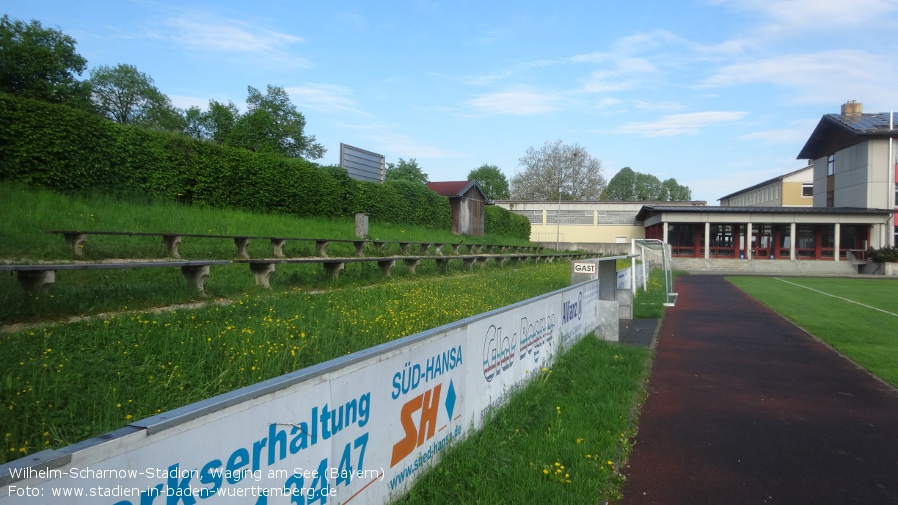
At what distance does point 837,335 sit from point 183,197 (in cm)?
1656

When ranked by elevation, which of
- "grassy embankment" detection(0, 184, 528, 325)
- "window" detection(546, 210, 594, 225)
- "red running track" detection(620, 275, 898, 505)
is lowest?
"red running track" detection(620, 275, 898, 505)

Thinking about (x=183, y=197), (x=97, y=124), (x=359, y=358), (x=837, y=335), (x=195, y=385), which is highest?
(x=97, y=124)

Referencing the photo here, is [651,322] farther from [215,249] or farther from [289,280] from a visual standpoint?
[215,249]

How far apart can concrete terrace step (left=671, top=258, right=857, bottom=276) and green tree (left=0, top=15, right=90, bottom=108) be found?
146 feet

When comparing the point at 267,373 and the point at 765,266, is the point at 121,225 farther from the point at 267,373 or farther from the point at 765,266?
the point at 765,266

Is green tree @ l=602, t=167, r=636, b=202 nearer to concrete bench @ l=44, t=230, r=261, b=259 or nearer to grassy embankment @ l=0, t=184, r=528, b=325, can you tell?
grassy embankment @ l=0, t=184, r=528, b=325

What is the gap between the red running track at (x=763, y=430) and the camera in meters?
4.70

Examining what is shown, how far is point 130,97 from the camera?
6284 cm

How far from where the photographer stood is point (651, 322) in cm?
1417

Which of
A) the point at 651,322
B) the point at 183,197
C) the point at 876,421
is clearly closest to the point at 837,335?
the point at 651,322

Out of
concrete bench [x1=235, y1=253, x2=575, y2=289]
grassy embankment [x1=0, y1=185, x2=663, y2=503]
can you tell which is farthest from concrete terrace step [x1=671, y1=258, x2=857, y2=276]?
grassy embankment [x1=0, y1=185, x2=663, y2=503]

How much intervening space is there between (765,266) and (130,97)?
6130 cm

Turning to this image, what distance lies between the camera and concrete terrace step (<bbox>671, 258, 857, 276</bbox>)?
158 ft

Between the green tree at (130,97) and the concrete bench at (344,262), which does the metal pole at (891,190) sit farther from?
the green tree at (130,97)
